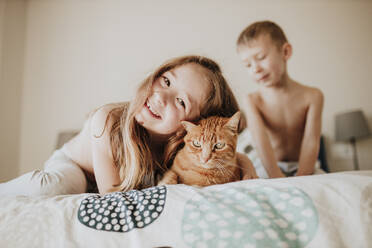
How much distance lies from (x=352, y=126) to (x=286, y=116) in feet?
3.24

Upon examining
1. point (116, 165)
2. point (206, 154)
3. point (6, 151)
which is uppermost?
point (206, 154)

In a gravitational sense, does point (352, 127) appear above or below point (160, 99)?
below

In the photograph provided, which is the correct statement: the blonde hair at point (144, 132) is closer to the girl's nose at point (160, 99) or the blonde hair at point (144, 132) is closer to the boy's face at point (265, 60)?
the girl's nose at point (160, 99)

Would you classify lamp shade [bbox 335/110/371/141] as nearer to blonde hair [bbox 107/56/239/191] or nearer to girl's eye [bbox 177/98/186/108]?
blonde hair [bbox 107/56/239/191]

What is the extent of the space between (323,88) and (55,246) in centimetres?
265

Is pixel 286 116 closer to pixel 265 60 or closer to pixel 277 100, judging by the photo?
pixel 277 100

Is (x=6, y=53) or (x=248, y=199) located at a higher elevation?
(x=6, y=53)

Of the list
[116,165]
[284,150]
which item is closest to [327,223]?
[116,165]

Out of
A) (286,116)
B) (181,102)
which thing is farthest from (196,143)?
(286,116)

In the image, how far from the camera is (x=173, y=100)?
31.3 inches

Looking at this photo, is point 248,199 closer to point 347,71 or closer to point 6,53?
point 347,71

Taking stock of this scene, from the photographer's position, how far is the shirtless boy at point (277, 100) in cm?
141

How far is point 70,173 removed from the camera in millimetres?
906

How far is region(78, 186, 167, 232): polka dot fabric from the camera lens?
0.44m
